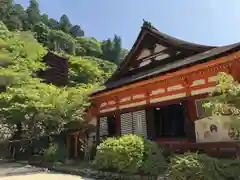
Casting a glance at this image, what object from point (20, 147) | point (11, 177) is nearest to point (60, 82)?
point (20, 147)

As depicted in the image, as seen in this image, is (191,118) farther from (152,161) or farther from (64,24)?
(64,24)

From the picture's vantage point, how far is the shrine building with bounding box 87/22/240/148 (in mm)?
10203

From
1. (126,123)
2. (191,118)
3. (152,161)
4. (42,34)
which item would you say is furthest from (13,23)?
(152,161)

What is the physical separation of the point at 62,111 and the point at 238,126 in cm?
1016

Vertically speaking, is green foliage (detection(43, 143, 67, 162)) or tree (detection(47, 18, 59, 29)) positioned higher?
tree (detection(47, 18, 59, 29))

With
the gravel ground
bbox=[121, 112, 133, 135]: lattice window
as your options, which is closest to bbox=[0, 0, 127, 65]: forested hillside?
bbox=[121, 112, 133, 135]: lattice window

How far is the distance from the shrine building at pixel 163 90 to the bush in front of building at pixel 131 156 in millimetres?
1898

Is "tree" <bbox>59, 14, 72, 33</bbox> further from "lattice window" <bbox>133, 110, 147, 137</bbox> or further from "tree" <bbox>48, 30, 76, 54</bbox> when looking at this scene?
"lattice window" <bbox>133, 110, 147, 137</bbox>

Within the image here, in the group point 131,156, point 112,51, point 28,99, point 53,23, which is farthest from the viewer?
point 53,23

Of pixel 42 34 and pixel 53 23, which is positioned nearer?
pixel 42 34

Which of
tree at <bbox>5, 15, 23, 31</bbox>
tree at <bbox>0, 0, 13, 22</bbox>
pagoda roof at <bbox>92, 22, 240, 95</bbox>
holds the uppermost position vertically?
tree at <bbox>0, 0, 13, 22</bbox>

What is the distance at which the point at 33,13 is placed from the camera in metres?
69.4

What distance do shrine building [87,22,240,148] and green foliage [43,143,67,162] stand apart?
104 inches

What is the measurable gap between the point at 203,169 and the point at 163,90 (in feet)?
19.5
